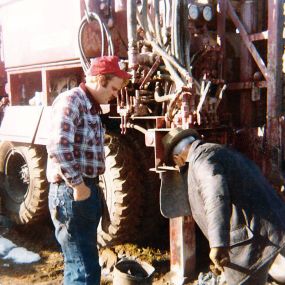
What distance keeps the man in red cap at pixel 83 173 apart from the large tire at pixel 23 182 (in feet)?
8.01

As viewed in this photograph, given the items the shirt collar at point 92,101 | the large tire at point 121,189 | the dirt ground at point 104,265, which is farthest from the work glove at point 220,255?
the large tire at point 121,189

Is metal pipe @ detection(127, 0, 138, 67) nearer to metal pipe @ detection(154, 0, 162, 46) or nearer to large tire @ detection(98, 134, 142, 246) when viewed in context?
metal pipe @ detection(154, 0, 162, 46)

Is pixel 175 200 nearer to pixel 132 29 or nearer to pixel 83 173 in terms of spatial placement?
pixel 83 173

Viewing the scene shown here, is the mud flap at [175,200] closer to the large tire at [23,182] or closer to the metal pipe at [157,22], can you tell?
the metal pipe at [157,22]

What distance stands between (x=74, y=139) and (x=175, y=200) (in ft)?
3.34

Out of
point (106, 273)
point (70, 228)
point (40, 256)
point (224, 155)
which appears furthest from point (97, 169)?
point (40, 256)

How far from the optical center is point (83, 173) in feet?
9.98

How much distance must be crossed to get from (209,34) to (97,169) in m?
2.03

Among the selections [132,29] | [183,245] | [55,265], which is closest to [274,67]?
[132,29]

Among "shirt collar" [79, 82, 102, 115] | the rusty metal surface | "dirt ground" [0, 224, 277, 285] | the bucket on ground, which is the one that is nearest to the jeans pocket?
"shirt collar" [79, 82, 102, 115]

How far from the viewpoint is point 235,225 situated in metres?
2.76

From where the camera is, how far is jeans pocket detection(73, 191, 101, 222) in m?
3.02

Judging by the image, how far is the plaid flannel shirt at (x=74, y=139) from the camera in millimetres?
2824

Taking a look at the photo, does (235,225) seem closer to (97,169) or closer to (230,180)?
(230,180)
